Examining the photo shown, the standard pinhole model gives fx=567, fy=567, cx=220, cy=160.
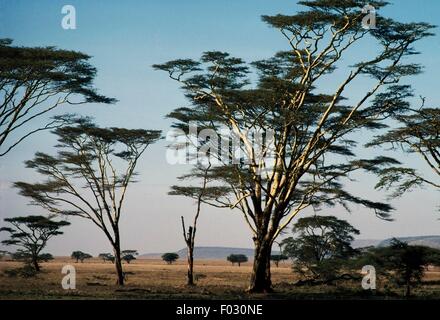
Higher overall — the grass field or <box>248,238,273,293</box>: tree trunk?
<box>248,238,273,293</box>: tree trunk

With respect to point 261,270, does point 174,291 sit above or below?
below

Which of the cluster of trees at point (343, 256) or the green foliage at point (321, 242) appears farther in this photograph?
the green foliage at point (321, 242)

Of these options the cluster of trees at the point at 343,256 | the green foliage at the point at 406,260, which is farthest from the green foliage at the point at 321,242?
the green foliage at the point at 406,260

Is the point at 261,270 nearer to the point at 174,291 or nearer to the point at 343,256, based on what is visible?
the point at 174,291

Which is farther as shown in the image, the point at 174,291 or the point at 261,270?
the point at 174,291

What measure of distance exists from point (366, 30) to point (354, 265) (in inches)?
425

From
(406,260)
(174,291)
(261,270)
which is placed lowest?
(174,291)

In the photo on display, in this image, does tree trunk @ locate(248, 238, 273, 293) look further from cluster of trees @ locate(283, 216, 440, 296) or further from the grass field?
cluster of trees @ locate(283, 216, 440, 296)

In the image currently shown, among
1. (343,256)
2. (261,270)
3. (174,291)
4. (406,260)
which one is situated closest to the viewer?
(261,270)

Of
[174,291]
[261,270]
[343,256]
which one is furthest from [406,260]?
[343,256]

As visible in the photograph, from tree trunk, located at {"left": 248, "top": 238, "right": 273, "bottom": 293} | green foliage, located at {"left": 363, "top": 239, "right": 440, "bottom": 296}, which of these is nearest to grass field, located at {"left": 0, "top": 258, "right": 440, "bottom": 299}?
tree trunk, located at {"left": 248, "top": 238, "right": 273, "bottom": 293}

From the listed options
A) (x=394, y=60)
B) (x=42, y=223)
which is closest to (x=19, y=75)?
(x=394, y=60)

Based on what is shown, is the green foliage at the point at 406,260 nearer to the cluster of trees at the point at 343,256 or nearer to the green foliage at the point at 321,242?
the cluster of trees at the point at 343,256

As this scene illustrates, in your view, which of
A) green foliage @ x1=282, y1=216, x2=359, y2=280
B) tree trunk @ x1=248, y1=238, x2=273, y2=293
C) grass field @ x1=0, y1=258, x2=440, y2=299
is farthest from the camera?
green foliage @ x1=282, y1=216, x2=359, y2=280
